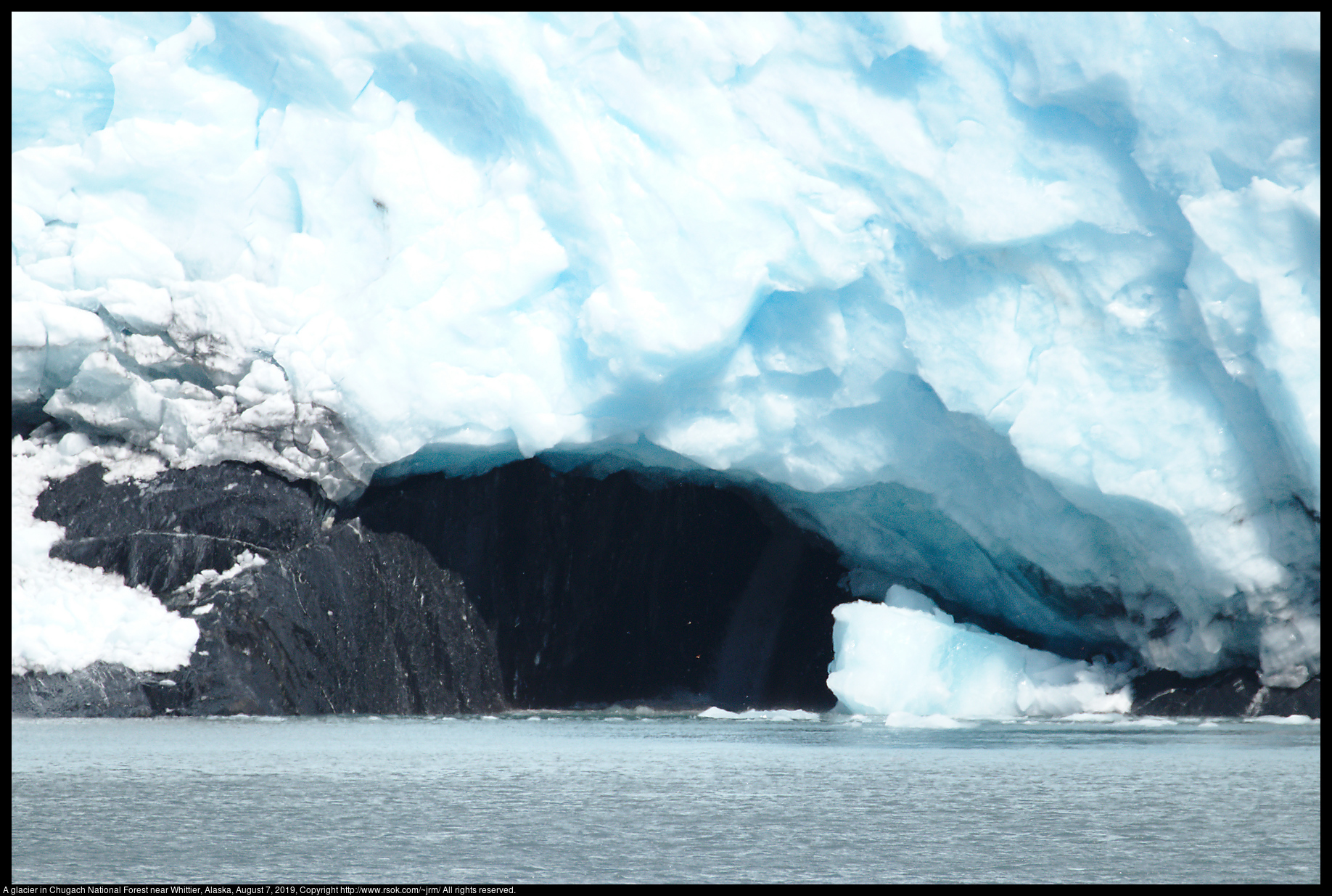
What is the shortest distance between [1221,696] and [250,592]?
8.43 m

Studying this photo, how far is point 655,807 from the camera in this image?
537 centimetres

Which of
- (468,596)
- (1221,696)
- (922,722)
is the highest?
(468,596)

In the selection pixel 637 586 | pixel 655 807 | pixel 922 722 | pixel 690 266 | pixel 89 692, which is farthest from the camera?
pixel 637 586

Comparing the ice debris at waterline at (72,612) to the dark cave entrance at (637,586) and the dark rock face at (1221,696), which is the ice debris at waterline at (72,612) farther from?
the dark rock face at (1221,696)

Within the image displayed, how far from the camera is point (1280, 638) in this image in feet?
33.1

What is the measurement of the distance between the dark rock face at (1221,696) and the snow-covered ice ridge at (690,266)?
297 millimetres

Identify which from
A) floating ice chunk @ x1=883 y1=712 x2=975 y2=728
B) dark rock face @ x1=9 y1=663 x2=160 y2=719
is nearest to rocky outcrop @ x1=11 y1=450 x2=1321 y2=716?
dark rock face @ x1=9 y1=663 x2=160 y2=719

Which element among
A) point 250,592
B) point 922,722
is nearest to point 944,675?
point 922,722

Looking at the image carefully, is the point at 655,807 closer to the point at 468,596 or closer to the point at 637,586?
the point at 468,596

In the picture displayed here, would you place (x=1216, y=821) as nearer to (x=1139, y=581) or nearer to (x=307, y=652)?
(x=1139, y=581)

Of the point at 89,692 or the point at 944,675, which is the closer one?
the point at 89,692

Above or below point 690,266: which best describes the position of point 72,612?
below

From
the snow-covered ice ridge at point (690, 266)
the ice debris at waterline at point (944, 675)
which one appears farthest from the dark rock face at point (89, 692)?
the ice debris at waterline at point (944, 675)
